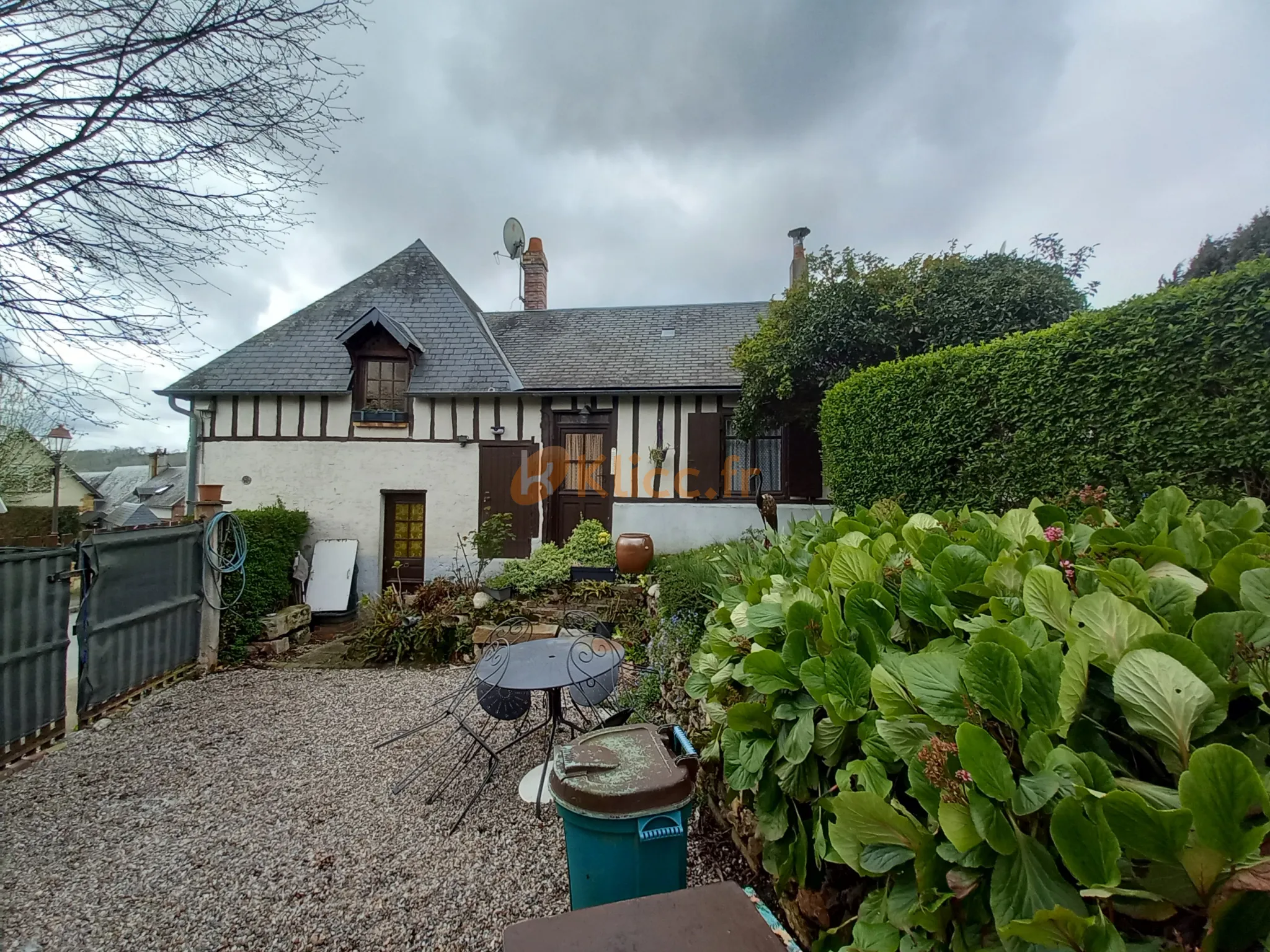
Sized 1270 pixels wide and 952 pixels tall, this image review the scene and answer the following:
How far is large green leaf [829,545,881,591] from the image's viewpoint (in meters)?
1.43

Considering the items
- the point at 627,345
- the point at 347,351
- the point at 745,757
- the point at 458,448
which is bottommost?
the point at 745,757

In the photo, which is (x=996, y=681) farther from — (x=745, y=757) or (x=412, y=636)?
(x=412, y=636)

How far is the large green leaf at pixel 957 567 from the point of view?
3.99ft

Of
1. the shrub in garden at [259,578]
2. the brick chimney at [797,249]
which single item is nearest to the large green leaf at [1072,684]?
the shrub in garden at [259,578]

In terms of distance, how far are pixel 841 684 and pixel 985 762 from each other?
41 centimetres

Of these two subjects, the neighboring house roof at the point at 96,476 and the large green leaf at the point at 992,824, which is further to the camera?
the neighboring house roof at the point at 96,476

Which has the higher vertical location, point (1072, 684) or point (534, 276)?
point (534, 276)

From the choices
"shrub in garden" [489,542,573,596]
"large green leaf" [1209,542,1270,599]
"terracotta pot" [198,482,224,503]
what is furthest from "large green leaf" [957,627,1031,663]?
"terracotta pot" [198,482,224,503]

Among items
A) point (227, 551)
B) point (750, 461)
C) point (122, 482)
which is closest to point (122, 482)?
point (122, 482)

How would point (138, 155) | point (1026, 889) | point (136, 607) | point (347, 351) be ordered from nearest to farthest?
point (1026, 889)
point (138, 155)
point (136, 607)
point (347, 351)

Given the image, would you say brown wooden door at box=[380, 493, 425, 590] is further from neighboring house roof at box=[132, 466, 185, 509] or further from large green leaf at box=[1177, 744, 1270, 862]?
neighboring house roof at box=[132, 466, 185, 509]

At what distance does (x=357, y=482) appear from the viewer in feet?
24.7

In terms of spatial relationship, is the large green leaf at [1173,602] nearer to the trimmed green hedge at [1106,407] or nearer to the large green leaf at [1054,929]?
the large green leaf at [1054,929]

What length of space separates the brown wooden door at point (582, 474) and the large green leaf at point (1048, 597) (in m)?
6.70
